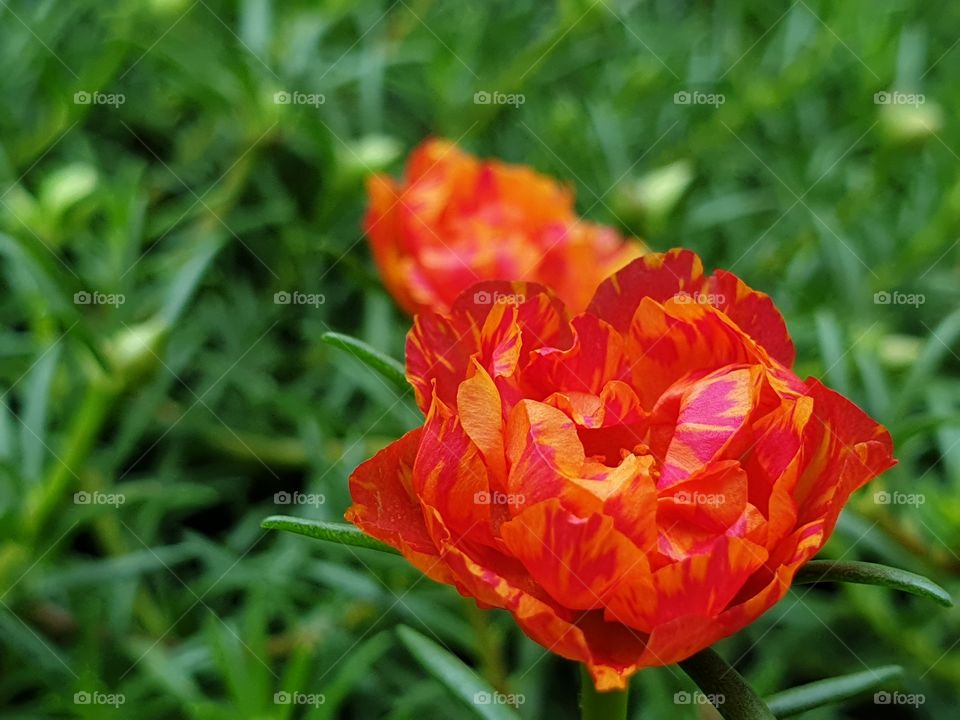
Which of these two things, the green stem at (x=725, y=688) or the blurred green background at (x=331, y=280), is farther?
the blurred green background at (x=331, y=280)

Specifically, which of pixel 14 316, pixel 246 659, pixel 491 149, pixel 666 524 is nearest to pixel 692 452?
pixel 666 524

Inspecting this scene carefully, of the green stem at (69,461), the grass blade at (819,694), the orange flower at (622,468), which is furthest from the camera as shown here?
the green stem at (69,461)

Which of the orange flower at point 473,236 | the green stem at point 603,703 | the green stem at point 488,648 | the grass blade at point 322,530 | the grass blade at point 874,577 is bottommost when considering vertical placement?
the green stem at point 488,648

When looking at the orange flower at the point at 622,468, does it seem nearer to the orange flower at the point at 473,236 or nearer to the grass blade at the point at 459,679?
the grass blade at the point at 459,679

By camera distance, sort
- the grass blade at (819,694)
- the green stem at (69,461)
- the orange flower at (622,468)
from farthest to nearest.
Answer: the green stem at (69,461)
the grass blade at (819,694)
the orange flower at (622,468)

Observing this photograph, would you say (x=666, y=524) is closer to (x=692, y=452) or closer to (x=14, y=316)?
(x=692, y=452)

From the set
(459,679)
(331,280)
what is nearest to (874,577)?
(459,679)

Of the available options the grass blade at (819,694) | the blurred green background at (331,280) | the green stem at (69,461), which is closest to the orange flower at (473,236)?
the blurred green background at (331,280)
